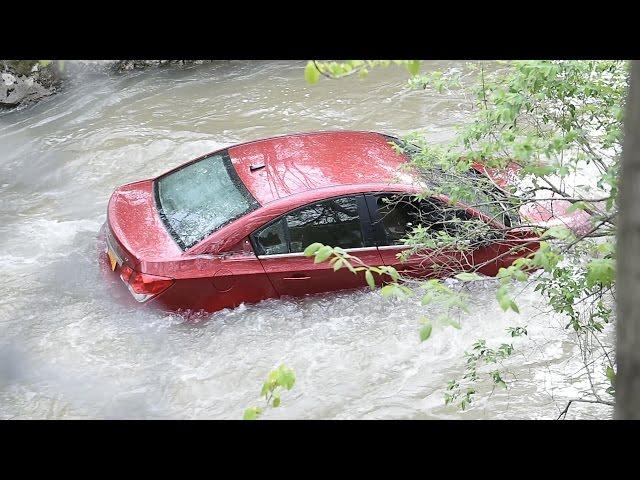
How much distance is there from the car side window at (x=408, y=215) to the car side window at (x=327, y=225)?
0.20 metres

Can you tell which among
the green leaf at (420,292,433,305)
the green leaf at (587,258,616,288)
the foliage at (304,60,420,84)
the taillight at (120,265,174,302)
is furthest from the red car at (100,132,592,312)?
the foliage at (304,60,420,84)

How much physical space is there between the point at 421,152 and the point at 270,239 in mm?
1232

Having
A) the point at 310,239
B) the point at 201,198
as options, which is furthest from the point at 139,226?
the point at 310,239

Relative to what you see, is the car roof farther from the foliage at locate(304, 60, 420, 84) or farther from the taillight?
the foliage at locate(304, 60, 420, 84)

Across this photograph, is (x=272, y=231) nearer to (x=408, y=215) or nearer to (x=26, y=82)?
(x=408, y=215)

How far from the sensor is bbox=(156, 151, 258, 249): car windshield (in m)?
5.21

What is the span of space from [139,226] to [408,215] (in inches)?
78.9

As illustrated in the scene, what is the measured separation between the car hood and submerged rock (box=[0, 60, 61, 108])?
5350 mm

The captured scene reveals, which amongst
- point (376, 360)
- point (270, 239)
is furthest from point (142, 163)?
point (376, 360)

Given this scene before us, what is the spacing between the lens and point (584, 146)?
4.44m

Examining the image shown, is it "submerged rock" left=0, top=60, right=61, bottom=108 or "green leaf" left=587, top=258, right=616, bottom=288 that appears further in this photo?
"submerged rock" left=0, top=60, right=61, bottom=108

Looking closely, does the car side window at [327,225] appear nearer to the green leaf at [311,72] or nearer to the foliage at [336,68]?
the foliage at [336,68]
